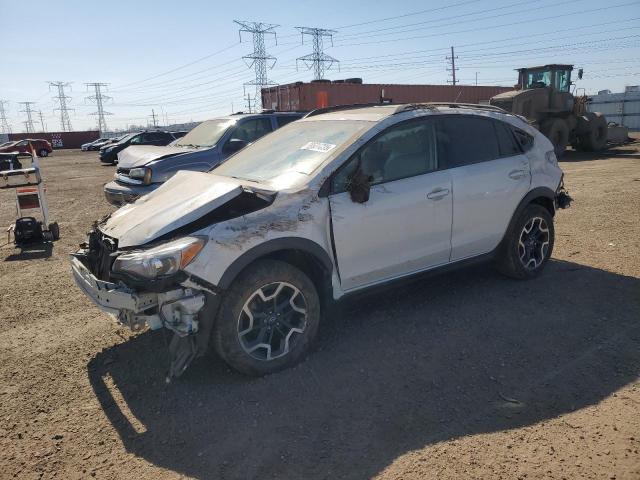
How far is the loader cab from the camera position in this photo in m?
19.0

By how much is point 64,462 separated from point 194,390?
84cm

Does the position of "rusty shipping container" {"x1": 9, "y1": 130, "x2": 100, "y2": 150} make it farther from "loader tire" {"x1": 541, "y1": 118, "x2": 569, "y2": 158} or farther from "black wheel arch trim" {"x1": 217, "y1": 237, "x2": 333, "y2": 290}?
"black wheel arch trim" {"x1": 217, "y1": 237, "x2": 333, "y2": 290}

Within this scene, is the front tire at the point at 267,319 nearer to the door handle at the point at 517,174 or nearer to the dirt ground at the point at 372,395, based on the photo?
the dirt ground at the point at 372,395

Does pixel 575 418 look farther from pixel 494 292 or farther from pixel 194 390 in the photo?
pixel 194 390

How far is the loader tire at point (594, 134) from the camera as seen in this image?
62.0 feet

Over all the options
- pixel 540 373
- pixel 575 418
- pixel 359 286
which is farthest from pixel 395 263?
pixel 575 418

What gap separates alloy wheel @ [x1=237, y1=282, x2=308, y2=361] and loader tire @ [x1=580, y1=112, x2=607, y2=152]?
19.1 metres

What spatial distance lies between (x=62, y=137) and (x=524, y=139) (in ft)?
198

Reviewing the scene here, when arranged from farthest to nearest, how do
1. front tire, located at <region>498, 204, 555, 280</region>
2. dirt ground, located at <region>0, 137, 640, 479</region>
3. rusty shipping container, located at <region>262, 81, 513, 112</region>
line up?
1. rusty shipping container, located at <region>262, 81, 513, 112</region>
2. front tire, located at <region>498, 204, 555, 280</region>
3. dirt ground, located at <region>0, 137, 640, 479</region>

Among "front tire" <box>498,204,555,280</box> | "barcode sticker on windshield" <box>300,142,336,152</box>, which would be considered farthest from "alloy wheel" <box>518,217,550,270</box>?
"barcode sticker on windshield" <box>300,142,336,152</box>

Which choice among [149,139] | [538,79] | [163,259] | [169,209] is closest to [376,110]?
[169,209]

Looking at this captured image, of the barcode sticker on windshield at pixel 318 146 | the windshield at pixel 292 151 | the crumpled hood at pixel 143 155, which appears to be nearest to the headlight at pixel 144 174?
the crumpled hood at pixel 143 155

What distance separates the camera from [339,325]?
163 inches

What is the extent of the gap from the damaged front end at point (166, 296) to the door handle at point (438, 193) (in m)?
1.89
